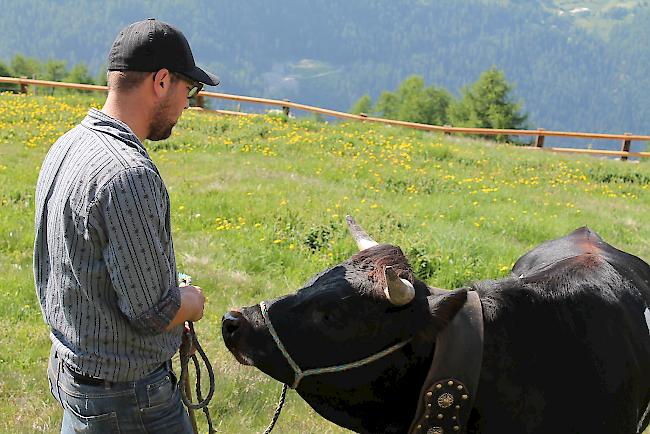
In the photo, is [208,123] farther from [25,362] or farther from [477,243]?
[25,362]

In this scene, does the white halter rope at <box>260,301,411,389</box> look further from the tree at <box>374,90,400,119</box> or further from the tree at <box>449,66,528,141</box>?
the tree at <box>374,90,400,119</box>

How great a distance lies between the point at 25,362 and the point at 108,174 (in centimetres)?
339

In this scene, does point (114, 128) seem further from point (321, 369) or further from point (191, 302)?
point (321, 369)

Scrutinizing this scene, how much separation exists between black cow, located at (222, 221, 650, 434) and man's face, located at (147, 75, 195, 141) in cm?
93

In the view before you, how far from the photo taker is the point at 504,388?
3.30 m

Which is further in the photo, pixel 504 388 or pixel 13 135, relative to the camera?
pixel 13 135

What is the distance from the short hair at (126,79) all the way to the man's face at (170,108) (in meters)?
0.12

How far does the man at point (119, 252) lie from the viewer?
254 cm

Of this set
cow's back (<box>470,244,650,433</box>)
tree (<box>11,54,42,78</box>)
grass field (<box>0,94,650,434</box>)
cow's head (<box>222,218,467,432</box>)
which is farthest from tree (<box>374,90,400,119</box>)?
cow's head (<box>222,218,467,432</box>)

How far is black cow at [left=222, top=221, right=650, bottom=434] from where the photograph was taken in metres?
3.22

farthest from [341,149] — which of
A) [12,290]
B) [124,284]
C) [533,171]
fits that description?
[124,284]

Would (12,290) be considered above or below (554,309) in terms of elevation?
below

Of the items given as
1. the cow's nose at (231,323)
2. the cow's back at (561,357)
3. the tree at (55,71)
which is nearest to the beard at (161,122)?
the cow's nose at (231,323)

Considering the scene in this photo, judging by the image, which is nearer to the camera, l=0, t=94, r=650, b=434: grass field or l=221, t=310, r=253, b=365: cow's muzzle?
l=221, t=310, r=253, b=365: cow's muzzle
